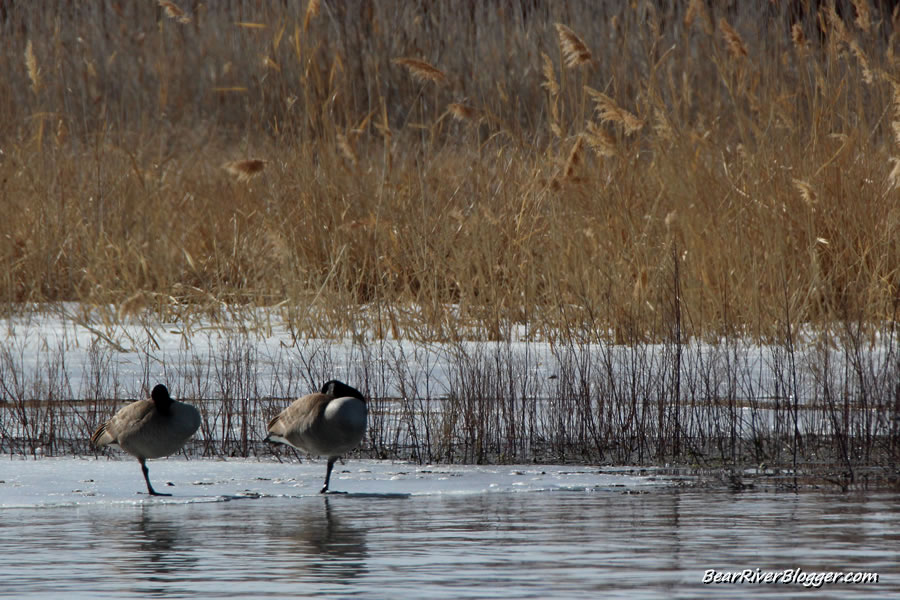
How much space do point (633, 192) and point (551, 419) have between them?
4.45 m

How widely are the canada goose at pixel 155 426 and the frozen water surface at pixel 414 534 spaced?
191 millimetres

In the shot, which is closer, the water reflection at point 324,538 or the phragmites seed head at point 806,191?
the water reflection at point 324,538

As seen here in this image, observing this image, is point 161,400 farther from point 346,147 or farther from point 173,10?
point 173,10

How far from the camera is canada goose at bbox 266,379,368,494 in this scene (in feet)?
20.9

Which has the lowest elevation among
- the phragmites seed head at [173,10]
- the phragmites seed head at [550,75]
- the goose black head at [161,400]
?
the goose black head at [161,400]

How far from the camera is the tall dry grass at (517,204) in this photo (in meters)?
10.7

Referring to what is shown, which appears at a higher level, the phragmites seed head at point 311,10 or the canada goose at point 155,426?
the phragmites seed head at point 311,10

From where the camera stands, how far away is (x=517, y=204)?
39.2ft

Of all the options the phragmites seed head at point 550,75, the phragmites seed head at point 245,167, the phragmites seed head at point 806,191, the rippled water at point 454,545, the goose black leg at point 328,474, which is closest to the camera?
the rippled water at point 454,545

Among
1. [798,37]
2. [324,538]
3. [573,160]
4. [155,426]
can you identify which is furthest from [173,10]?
[324,538]

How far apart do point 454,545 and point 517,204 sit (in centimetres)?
712

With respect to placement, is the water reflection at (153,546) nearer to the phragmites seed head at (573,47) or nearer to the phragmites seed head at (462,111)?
the phragmites seed head at (462,111)

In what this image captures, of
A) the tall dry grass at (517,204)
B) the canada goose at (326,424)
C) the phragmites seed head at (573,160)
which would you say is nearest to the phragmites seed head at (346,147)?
the tall dry grass at (517,204)

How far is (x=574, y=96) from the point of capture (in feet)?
39.4
